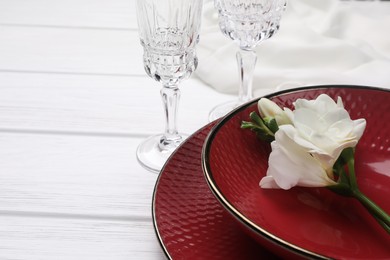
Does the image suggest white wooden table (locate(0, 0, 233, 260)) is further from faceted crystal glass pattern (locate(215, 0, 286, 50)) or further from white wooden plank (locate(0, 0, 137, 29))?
faceted crystal glass pattern (locate(215, 0, 286, 50))

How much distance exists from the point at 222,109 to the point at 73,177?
0.24m

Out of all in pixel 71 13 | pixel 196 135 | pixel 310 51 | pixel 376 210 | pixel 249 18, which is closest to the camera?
pixel 376 210

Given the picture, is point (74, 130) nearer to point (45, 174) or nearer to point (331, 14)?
point (45, 174)

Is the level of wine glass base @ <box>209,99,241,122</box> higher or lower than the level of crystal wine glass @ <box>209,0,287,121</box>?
lower

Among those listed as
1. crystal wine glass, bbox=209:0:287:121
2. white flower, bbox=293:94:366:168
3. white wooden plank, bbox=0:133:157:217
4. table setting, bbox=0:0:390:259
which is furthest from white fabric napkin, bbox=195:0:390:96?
white flower, bbox=293:94:366:168

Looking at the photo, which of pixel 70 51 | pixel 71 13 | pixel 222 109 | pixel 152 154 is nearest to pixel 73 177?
pixel 152 154

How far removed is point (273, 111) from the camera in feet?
1.96

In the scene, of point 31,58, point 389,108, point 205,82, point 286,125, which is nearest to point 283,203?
point 286,125

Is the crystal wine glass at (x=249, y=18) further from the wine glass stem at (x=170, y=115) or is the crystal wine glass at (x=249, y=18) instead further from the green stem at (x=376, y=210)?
the green stem at (x=376, y=210)

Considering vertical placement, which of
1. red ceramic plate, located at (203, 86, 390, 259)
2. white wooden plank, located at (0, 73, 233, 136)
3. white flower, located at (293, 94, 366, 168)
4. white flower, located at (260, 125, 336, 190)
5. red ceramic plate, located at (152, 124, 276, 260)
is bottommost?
white wooden plank, located at (0, 73, 233, 136)

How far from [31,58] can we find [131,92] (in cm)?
19

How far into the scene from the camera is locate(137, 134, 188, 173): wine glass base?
723 millimetres

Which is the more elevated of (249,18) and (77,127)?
(249,18)

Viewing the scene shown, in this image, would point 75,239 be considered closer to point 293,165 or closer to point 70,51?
point 293,165
